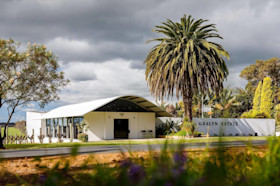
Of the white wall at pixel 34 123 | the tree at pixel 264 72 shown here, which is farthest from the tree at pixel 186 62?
the tree at pixel 264 72

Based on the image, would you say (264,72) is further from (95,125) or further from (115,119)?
(95,125)

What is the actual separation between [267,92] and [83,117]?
34.7 metres

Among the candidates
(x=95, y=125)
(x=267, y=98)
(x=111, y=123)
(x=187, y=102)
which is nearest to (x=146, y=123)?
(x=111, y=123)

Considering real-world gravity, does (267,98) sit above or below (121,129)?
above

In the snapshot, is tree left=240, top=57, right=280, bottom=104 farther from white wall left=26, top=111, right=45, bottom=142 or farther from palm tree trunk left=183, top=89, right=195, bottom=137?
white wall left=26, top=111, right=45, bottom=142

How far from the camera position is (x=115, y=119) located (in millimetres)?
31484

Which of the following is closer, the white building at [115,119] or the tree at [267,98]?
the white building at [115,119]

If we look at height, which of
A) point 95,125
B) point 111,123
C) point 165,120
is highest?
point 165,120

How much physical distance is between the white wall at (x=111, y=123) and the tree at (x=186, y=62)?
4966 mm

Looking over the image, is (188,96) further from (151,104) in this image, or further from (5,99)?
(5,99)

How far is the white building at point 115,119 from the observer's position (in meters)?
29.7

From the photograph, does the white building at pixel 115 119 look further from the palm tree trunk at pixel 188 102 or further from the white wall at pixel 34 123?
the white wall at pixel 34 123

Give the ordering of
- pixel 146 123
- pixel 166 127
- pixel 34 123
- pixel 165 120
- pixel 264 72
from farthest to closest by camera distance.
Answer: pixel 264 72, pixel 34 123, pixel 165 120, pixel 146 123, pixel 166 127

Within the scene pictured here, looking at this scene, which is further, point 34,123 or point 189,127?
point 34,123
